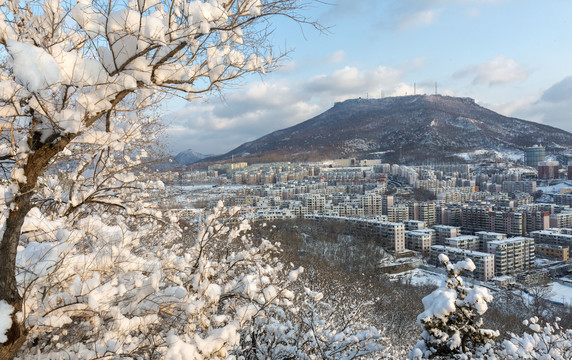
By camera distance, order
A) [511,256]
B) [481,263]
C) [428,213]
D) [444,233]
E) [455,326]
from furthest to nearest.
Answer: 1. [428,213]
2. [444,233]
3. [511,256]
4. [481,263]
5. [455,326]

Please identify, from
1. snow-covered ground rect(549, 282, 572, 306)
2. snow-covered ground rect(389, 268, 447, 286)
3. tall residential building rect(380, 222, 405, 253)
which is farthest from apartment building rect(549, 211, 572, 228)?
snow-covered ground rect(389, 268, 447, 286)

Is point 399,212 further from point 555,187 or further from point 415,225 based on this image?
point 555,187

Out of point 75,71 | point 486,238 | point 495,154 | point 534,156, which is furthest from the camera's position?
point 495,154

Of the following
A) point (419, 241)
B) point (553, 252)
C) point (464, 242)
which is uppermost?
point (464, 242)

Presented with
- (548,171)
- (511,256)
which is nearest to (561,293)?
(511,256)

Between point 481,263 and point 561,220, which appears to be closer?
point 481,263

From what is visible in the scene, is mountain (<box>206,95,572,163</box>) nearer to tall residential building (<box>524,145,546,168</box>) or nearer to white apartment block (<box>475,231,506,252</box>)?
tall residential building (<box>524,145,546,168</box>)

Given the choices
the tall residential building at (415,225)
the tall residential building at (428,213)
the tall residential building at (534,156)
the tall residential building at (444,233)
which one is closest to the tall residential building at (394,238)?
the tall residential building at (444,233)
